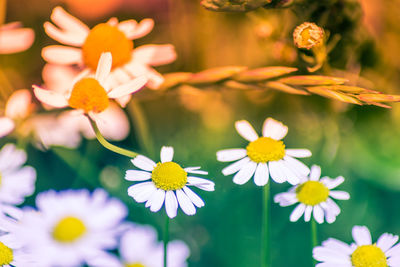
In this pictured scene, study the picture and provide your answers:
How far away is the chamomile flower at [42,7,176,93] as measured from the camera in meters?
0.34

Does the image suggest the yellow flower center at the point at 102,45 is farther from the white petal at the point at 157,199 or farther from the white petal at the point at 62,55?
the white petal at the point at 157,199

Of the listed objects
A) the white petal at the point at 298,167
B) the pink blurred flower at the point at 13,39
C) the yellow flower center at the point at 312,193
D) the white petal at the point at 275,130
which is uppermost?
the pink blurred flower at the point at 13,39

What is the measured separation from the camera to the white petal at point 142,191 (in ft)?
0.71

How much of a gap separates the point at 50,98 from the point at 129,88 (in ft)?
0.16

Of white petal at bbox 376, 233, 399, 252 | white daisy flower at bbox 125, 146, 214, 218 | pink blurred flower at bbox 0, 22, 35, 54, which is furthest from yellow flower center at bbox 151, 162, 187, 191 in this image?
pink blurred flower at bbox 0, 22, 35, 54

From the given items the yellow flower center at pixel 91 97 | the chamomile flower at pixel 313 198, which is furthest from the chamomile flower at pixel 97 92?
the chamomile flower at pixel 313 198

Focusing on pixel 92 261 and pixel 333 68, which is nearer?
pixel 92 261

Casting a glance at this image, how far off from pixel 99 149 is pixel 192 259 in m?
0.16

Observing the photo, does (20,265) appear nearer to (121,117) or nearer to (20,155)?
(20,155)

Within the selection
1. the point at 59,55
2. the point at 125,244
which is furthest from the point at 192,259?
the point at 59,55

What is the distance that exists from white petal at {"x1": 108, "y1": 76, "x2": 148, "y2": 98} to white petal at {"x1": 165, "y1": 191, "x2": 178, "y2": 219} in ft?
0.21

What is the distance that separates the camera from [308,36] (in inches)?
11.0

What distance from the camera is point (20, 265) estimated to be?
8.8 inches

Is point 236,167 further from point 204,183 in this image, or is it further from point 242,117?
point 242,117
